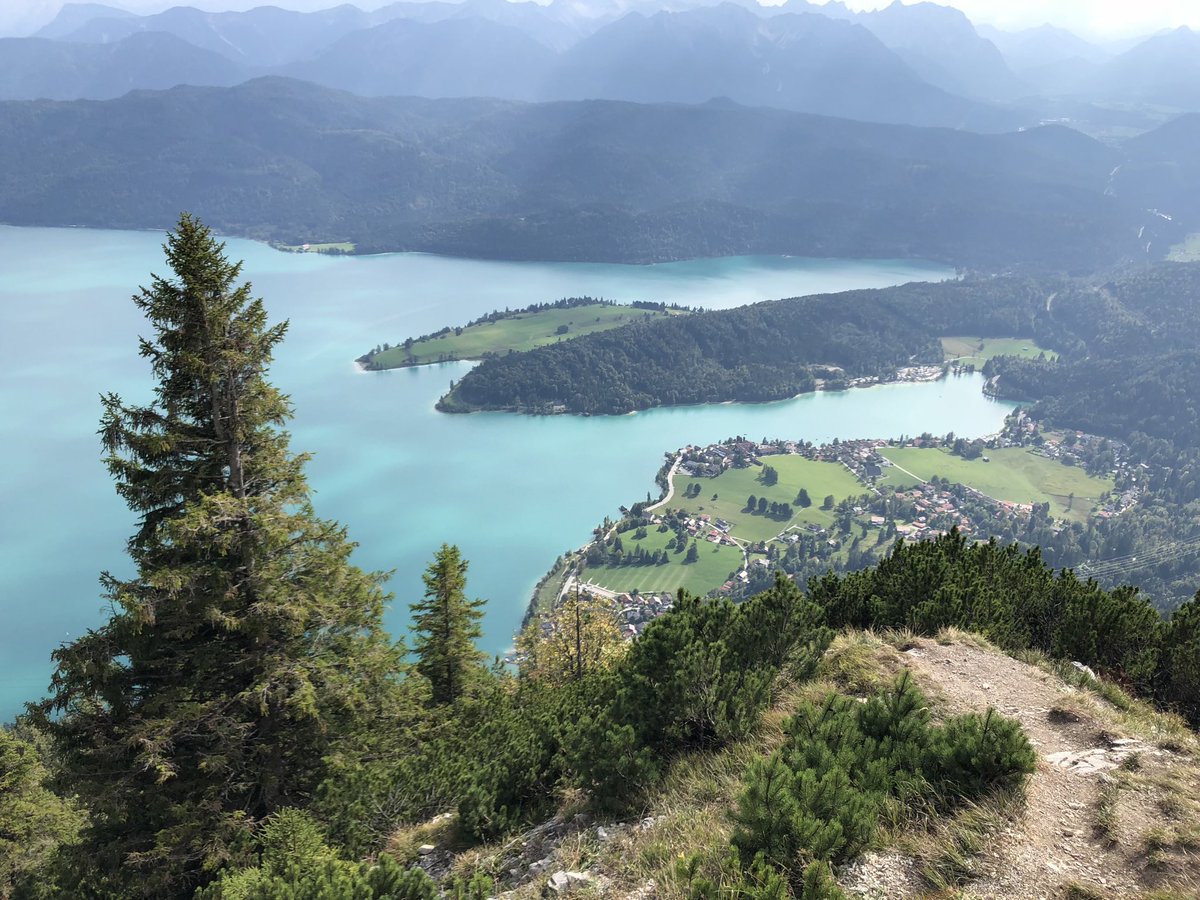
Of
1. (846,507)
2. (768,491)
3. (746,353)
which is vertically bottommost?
(846,507)

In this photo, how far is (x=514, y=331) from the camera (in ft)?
465

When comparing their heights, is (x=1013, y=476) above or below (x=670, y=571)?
above

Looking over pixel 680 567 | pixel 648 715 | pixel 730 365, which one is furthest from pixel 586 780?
pixel 730 365

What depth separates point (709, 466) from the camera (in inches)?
3578

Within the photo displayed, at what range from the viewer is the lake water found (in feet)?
206

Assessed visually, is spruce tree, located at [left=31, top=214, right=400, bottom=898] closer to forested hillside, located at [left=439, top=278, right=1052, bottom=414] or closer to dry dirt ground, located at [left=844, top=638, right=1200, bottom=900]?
dry dirt ground, located at [left=844, top=638, right=1200, bottom=900]

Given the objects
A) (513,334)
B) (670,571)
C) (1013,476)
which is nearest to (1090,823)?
(670,571)

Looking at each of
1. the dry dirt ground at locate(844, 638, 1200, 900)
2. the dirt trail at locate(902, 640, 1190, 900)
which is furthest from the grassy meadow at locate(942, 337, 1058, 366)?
the dry dirt ground at locate(844, 638, 1200, 900)

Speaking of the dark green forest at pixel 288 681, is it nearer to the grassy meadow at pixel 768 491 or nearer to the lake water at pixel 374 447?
the lake water at pixel 374 447

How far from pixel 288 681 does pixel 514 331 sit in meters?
136

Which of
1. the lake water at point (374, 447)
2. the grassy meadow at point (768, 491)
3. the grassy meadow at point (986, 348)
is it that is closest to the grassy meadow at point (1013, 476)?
→ the grassy meadow at point (768, 491)

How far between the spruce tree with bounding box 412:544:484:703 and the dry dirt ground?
11.0 m

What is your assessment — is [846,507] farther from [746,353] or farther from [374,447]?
[746,353]

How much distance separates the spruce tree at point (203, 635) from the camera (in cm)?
855
